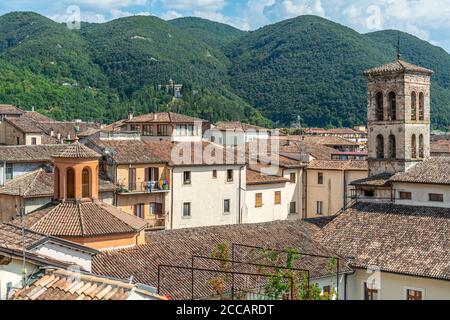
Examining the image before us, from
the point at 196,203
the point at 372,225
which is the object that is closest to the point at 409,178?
the point at 372,225

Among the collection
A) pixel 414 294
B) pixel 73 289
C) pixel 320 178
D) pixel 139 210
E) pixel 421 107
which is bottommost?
pixel 414 294

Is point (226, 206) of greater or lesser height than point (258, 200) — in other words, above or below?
below

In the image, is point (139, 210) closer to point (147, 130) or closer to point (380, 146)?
point (380, 146)

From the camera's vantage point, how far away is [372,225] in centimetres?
3550

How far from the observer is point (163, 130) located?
62969mm

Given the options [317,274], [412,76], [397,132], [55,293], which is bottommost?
[317,274]

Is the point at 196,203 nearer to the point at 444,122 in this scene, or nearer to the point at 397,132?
the point at 397,132

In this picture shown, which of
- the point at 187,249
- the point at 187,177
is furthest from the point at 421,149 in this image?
the point at 187,249

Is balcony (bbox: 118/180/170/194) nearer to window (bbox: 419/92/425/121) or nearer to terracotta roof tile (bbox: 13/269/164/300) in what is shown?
window (bbox: 419/92/425/121)

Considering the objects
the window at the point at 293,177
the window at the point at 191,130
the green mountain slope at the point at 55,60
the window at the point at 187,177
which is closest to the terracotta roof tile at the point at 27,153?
the window at the point at 187,177

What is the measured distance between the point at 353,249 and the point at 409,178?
6.00m

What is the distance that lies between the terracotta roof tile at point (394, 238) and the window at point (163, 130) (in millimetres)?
27713

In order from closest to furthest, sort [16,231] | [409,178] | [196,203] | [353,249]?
[16,231], [353,249], [409,178], [196,203]

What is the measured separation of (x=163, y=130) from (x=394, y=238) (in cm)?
3318
